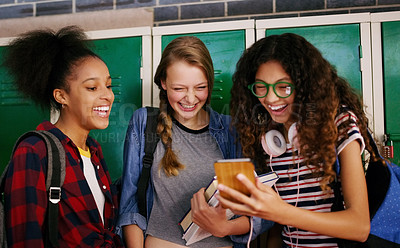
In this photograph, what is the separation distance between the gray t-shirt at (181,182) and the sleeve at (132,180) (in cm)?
7

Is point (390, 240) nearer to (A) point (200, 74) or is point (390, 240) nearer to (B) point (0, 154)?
(A) point (200, 74)

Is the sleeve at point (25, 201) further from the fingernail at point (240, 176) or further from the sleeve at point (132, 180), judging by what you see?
the fingernail at point (240, 176)

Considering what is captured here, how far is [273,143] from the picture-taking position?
1.35 meters

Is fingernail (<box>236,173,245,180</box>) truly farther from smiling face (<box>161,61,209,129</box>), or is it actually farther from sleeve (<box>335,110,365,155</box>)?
smiling face (<box>161,61,209,129</box>)

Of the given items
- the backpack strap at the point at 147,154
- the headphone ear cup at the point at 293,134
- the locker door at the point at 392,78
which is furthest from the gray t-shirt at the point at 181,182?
the locker door at the point at 392,78

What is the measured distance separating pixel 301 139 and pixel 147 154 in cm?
70

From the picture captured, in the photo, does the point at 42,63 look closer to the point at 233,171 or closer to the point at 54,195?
the point at 54,195

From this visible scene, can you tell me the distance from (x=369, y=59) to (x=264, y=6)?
1.02 metres

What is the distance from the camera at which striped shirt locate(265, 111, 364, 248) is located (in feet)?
4.15

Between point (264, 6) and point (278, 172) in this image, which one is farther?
point (264, 6)

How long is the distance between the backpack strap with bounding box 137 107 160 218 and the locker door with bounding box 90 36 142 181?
63 cm

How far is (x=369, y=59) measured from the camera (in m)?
2.03

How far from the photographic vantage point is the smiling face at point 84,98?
1.51m

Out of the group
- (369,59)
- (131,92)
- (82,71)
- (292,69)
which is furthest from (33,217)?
(369,59)
